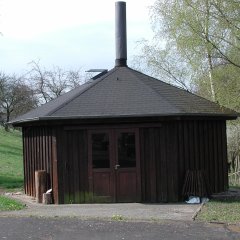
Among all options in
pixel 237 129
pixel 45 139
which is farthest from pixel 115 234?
pixel 237 129

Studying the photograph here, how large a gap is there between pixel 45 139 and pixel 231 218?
632 cm

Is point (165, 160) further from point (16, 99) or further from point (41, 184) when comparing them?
point (16, 99)

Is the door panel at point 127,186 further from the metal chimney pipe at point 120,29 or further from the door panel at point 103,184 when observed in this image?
the metal chimney pipe at point 120,29

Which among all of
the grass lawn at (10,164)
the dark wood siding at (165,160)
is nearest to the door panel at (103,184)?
the dark wood siding at (165,160)

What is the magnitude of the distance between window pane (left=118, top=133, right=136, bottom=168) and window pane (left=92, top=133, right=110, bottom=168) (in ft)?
1.22

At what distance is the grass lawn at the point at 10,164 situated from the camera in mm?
22575

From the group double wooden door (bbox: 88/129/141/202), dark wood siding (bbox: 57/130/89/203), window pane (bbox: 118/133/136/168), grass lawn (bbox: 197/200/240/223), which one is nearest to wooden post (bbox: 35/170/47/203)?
dark wood siding (bbox: 57/130/89/203)

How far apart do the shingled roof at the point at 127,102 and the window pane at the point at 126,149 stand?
73cm

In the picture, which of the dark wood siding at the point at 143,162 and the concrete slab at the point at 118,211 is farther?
the dark wood siding at the point at 143,162

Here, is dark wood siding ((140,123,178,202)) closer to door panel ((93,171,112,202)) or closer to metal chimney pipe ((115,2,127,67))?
door panel ((93,171,112,202))

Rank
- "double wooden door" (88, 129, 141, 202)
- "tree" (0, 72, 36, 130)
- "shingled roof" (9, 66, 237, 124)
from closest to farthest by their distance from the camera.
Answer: "shingled roof" (9, 66, 237, 124)
"double wooden door" (88, 129, 141, 202)
"tree" (0, 72, 36, 130)

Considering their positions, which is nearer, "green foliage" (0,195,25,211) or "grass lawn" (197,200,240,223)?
"grass lawn" (197,200,240,223)

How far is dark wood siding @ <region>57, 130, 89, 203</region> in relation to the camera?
15633mm

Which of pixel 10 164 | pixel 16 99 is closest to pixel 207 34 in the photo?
pixel 10 164
